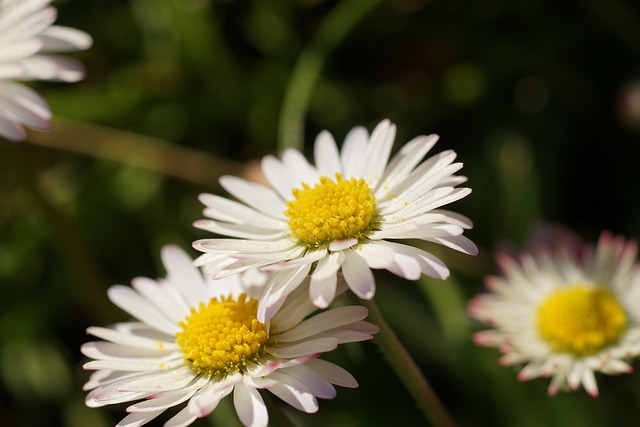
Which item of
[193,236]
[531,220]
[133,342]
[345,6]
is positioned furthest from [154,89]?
[133,342]

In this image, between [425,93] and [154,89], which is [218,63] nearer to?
[154,89]

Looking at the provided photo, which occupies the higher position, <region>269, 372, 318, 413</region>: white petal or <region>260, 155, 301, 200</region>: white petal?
<region>260, 155, 301, 200</region>: white petal

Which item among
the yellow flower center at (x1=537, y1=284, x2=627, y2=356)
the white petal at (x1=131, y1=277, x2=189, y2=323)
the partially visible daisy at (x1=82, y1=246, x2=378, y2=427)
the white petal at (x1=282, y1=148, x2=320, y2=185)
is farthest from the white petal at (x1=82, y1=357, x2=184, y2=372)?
the yellow flower center at (x1=537, y1=284, x2=627, y2=356)

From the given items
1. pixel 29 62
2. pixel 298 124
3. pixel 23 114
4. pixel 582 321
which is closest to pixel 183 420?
pixel 23 114

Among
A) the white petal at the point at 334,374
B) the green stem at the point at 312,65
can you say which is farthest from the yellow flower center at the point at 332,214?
the green stem at the point at 312,65

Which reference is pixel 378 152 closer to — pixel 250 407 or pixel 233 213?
pixel 233 213

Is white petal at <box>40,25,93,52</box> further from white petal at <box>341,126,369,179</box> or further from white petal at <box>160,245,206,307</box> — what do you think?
white petal at <box>341,126,369,179</box>
